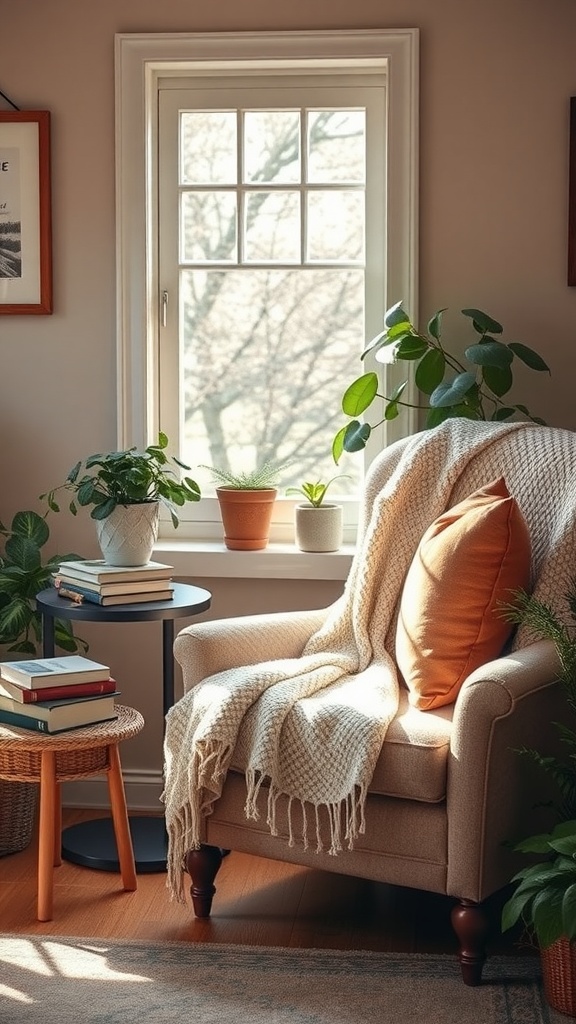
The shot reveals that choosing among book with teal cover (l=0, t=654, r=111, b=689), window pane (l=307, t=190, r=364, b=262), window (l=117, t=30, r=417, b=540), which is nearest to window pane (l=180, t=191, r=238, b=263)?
window (l=117, t=30, r=417, b=540)

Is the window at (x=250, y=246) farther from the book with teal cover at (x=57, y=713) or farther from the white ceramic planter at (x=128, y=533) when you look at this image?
the book with teal cover at (x=57, y=713)

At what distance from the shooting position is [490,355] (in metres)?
3.03

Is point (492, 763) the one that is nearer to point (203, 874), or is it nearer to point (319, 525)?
point (203, 874)

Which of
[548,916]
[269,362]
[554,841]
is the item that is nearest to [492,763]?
[554,841]

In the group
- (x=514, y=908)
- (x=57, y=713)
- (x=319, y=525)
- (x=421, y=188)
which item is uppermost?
(x=421, y=188)

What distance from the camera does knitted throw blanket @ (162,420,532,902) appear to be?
2432 mm

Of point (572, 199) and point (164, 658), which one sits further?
point (572, 199)

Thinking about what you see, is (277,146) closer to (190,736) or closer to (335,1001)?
(190,736)

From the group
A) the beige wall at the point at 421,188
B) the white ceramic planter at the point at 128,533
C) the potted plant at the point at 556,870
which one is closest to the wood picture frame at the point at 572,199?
the beige wall at the point at 421,188

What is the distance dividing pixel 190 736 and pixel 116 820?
413 millimetres

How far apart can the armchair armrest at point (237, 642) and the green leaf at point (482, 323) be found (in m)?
0.89

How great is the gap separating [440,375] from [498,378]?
6.0 inches

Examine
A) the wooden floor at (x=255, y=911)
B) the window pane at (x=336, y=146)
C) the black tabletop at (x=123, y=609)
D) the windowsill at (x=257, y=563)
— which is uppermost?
the window pane at (x=336, y=146)

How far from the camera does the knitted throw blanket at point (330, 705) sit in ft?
Result: 7.98
